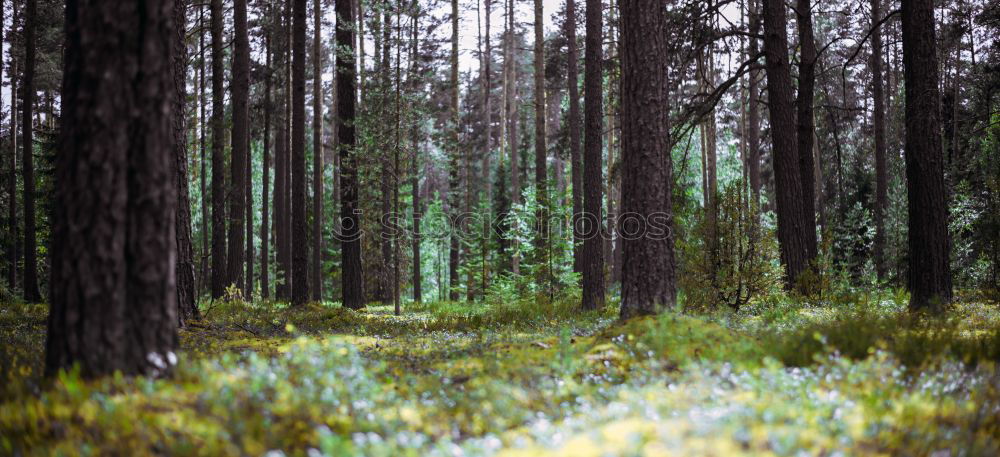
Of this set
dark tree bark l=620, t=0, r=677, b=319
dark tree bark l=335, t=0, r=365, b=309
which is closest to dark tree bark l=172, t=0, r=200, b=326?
dark tree bark l=620, t=0, r=677, b=319

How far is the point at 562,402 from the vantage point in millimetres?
4234

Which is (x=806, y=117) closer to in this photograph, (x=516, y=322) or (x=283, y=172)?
(x=516, y=322)

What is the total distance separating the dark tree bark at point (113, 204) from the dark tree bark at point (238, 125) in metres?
13.2

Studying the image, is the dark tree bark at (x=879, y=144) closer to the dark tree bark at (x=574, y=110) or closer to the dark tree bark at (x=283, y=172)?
the dark tree bark at (x=574, y=110)

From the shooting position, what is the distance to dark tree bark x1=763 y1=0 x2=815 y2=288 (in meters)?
12.4

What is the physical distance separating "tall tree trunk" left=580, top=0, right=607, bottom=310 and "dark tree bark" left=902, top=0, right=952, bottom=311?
5624mm

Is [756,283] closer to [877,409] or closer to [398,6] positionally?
[877,409]

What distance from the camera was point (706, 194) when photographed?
109 feet

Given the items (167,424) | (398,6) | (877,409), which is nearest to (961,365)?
(877,409)

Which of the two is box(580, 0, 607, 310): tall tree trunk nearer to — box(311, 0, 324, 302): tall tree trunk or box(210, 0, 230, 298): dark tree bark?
box(311, 0, 324, 302): tall tree trunk

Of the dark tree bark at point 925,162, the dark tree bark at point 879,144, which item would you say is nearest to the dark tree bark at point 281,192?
the dark tree bark at point 925,162

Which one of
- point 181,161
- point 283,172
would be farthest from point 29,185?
A: point 181,161

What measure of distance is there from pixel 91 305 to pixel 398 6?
15955mm

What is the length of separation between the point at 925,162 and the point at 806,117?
13.9 feet
